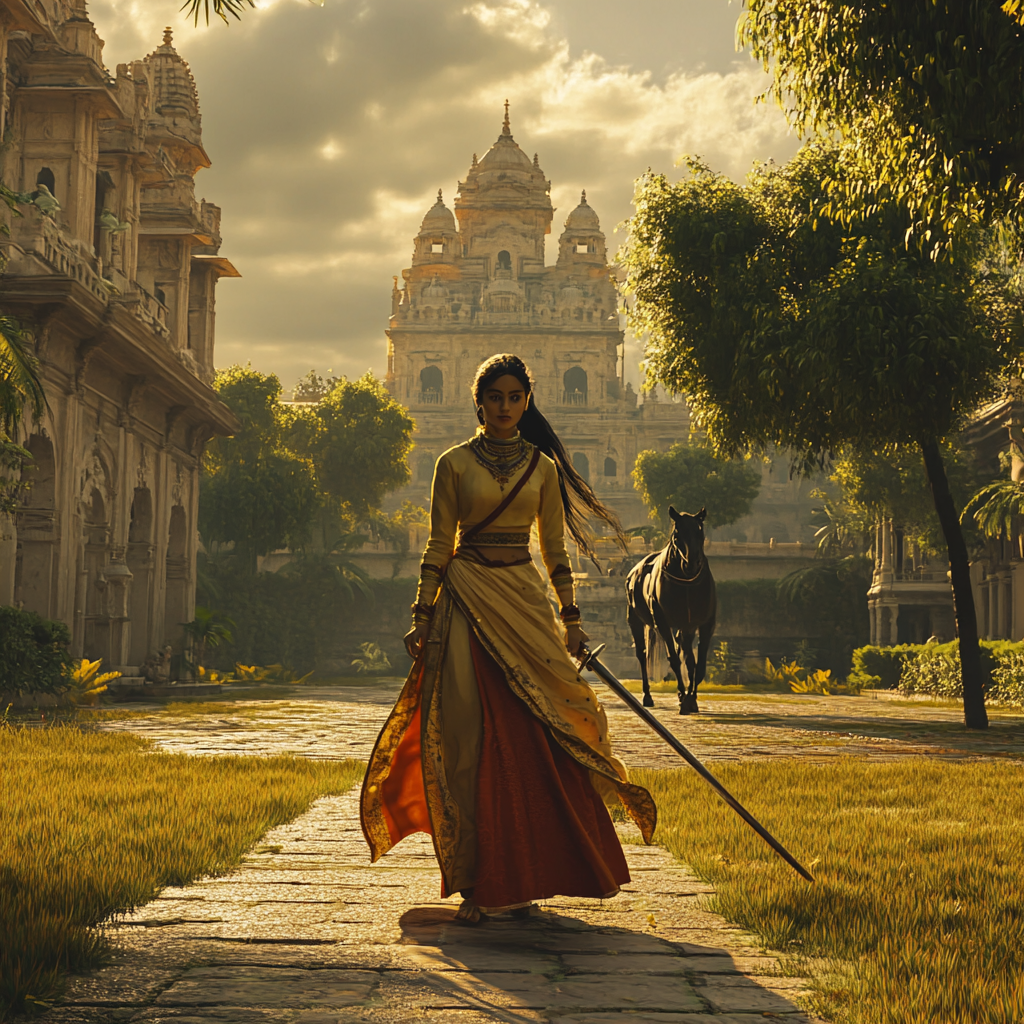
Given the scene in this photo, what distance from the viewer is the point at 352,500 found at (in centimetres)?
4684

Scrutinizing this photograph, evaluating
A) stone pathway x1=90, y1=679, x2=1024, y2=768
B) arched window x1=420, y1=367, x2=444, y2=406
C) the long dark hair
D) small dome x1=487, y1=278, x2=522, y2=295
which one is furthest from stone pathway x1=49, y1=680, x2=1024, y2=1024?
small dome x1=487, y1=278, x2=522, y2=295

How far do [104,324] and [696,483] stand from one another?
3939 cm

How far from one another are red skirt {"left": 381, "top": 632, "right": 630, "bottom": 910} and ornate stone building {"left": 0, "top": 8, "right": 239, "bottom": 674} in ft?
41.1

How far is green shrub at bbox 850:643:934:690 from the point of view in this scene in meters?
27.5

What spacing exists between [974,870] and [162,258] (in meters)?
23.4

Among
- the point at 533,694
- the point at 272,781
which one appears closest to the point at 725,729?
the point at 272,781

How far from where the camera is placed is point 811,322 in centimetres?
1324

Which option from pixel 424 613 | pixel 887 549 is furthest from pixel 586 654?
pixel 887 549

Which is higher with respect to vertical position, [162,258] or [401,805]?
[162,258]

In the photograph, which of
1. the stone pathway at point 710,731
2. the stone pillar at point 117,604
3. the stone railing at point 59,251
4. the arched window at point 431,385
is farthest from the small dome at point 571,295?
the stone pathway at point 710,731

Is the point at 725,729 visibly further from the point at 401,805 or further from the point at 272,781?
the point at 401,805

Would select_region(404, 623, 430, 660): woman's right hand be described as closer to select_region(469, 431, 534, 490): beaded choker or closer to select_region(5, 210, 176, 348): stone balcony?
select_region(469, 431, 534, 490): beaded choker

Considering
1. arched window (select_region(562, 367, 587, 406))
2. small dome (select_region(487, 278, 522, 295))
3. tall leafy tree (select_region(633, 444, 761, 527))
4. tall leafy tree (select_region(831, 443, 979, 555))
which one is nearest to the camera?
tall leafy tree (select_region(831, 443, 979, 555))

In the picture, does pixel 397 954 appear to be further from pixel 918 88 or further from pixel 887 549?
pixel 887 549
